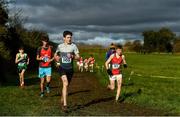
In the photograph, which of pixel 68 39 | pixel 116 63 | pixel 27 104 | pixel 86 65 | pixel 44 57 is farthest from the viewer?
pixel 86 65

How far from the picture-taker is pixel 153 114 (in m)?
→ 13.9

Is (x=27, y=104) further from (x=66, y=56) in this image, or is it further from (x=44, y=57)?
(x=44, y=57)

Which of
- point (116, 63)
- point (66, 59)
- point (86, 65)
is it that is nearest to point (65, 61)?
point (66, 59)

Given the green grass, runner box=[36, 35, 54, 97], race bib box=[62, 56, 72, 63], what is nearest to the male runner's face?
race bib box=[62, 56, 72, 63]

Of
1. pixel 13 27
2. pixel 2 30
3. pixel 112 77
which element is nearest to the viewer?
pixel 112 77

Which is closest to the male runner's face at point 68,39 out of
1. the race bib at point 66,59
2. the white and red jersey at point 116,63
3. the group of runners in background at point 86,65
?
the race bib at point 66,59

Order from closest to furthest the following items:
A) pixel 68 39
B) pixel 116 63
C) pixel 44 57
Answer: pixel 68 39, pixel 116 63, pixel 44 57

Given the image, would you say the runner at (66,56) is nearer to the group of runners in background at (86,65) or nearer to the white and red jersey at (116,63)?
the white and red jersey at (116,63)

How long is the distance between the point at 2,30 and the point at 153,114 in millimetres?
24232

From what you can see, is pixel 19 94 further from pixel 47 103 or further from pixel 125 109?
pixel 125 109

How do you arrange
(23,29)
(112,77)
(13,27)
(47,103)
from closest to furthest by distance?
(47,103) < (112,77) < (13,27) < (23,29)

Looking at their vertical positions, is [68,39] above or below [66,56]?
above

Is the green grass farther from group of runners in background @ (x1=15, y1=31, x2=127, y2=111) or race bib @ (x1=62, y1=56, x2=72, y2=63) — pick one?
race bib @ (x1=62, y1=56, x2=72, y2=63)

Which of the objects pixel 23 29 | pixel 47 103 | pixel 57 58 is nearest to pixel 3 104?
pixel 47 103
